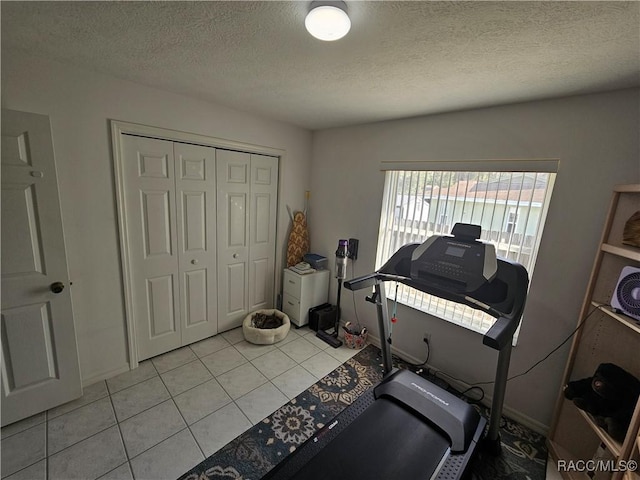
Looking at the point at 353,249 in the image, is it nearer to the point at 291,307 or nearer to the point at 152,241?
the point at 291,307

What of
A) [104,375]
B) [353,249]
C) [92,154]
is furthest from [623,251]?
[104,375]

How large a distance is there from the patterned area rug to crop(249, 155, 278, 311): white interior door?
135cm

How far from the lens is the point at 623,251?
55.2 inches

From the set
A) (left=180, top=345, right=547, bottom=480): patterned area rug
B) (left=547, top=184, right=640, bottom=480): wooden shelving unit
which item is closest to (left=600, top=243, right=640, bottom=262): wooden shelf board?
(left=547, top=184, right=640, bottom=480): wooden shelving unit

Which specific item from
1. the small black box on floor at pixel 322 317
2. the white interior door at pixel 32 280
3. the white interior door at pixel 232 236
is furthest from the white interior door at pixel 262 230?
the white interior door at pixel 32 280

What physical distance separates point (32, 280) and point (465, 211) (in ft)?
10.4

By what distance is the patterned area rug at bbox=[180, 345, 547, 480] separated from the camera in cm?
157

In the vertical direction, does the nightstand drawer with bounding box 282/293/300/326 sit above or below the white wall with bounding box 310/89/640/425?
below

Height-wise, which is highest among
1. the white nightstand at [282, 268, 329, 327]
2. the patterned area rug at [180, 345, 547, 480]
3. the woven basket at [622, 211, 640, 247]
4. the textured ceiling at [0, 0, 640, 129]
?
the textured ceiling at [0, 0, 640, 129]

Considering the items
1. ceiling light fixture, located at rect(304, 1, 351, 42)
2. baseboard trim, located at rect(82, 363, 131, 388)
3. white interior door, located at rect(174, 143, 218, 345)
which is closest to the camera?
ceiling light fixture, located at rect(304, 1, 351, 42)

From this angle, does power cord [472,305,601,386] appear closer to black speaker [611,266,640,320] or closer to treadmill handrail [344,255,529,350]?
black speaker [611,266,640,320]

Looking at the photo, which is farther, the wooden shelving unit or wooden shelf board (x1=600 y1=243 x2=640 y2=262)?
the wooden shelving unit

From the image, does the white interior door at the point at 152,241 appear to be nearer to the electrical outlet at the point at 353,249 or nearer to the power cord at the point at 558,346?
the electrical outlet at the point at 353,249

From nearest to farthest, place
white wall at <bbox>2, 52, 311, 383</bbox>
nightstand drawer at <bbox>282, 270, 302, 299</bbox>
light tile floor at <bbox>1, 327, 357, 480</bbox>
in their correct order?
light tile floor at <bbox>1, 327, 357, 480</bbox>
white wall at <bbox>2, 52, 311, 383</bbox>
nightstand drawer at <bbox>282, 270, 302, 299</bbox>
